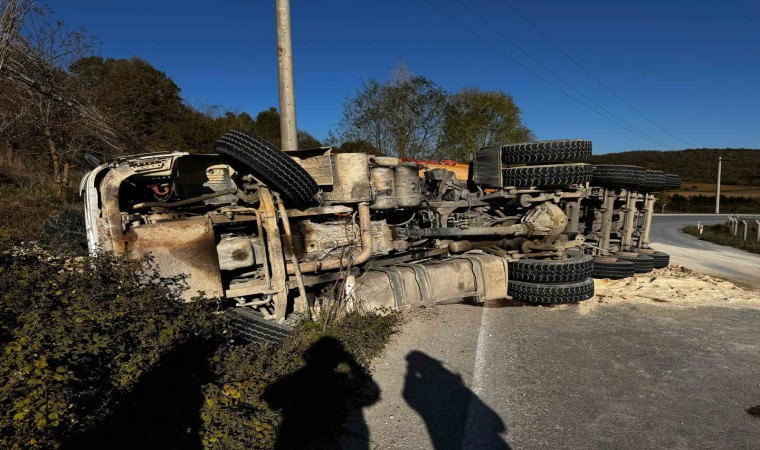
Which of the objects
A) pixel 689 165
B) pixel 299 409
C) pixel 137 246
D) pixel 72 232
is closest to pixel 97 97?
pixel 72 232

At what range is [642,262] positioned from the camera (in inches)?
318

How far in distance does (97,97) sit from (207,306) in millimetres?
10885

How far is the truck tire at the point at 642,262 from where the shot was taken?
7.84 m

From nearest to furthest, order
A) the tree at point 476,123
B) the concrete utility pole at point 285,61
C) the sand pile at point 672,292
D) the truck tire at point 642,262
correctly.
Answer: the sand pile at point 672,292 < the concrete utility pole at point 285,61 < the truck tire at point 642,262 < the tree at point 476,123

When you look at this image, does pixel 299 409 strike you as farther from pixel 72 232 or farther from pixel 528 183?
pixel 528 183

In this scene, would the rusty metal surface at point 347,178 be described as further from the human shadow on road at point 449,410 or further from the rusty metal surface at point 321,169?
the human shadow on road at point 449,410

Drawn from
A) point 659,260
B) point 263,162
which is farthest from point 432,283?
point 659,260

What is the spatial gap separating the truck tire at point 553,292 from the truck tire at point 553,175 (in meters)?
1.48

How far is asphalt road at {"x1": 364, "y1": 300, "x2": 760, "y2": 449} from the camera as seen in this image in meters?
2.87

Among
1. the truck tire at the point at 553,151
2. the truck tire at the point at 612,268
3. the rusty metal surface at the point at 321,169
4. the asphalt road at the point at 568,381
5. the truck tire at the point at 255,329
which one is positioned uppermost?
the truck tire at the point at 553,151

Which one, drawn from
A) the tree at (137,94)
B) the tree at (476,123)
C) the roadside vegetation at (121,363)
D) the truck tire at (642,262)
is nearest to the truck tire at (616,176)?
the truck tire at (642,262)

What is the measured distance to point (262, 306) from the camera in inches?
166

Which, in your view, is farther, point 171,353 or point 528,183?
point 528,183

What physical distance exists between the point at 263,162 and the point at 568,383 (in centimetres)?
343
